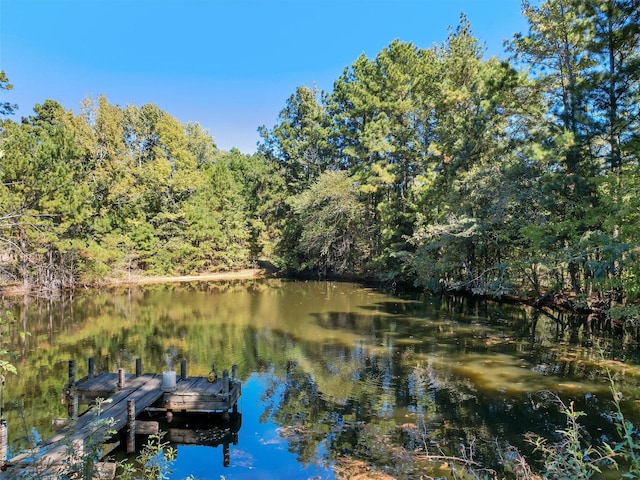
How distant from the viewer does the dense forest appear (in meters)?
13.2

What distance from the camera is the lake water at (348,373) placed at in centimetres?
768

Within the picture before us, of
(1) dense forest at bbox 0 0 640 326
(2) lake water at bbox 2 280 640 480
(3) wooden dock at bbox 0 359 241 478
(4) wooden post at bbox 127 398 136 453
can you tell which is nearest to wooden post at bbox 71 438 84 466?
(2) lake water at bbox 2 280 640 480

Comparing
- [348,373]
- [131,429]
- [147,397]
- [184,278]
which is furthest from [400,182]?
[131,429]

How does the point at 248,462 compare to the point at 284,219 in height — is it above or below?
below

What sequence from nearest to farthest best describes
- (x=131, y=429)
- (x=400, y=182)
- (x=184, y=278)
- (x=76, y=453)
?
(x=76, y=453) → (x=131, y=429) → (x=400, y=182) → (x=184, y=278)

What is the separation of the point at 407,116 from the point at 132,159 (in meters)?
23.4

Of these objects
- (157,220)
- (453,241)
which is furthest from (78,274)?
(453,241)

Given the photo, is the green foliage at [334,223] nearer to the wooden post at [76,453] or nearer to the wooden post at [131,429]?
the wooden post at [131,429]

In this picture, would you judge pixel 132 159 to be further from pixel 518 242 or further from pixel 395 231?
pixel 518 242

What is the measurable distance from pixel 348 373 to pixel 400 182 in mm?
21188

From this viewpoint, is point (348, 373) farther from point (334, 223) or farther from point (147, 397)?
point (334, 223)

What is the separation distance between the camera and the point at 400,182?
30766mm

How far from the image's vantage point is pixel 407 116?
29703 millimetres

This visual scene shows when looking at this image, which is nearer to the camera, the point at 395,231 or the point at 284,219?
the point at 395,231
